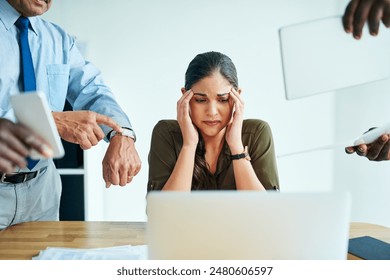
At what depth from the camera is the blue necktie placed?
183 cm

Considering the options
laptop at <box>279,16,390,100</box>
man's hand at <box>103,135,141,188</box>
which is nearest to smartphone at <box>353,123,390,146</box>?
laptop at <box>279,16,390,100</box>

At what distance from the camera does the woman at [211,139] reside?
1.88 m

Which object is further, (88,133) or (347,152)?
(347,152)

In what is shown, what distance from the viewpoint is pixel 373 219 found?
6.50ft

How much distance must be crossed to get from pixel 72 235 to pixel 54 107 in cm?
57

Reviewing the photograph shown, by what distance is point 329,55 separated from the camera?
1.62 metres

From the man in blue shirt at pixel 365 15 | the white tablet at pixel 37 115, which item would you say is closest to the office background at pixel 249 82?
the man in blue shirt at pixel 365 15

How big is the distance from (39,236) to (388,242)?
1.13 metres

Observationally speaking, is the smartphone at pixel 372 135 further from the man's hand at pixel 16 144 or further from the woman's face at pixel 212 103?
the man's hand at pixel 16 144

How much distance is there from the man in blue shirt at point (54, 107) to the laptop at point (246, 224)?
81 cm

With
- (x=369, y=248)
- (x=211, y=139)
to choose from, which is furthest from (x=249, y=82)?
(x=369, y=248)
